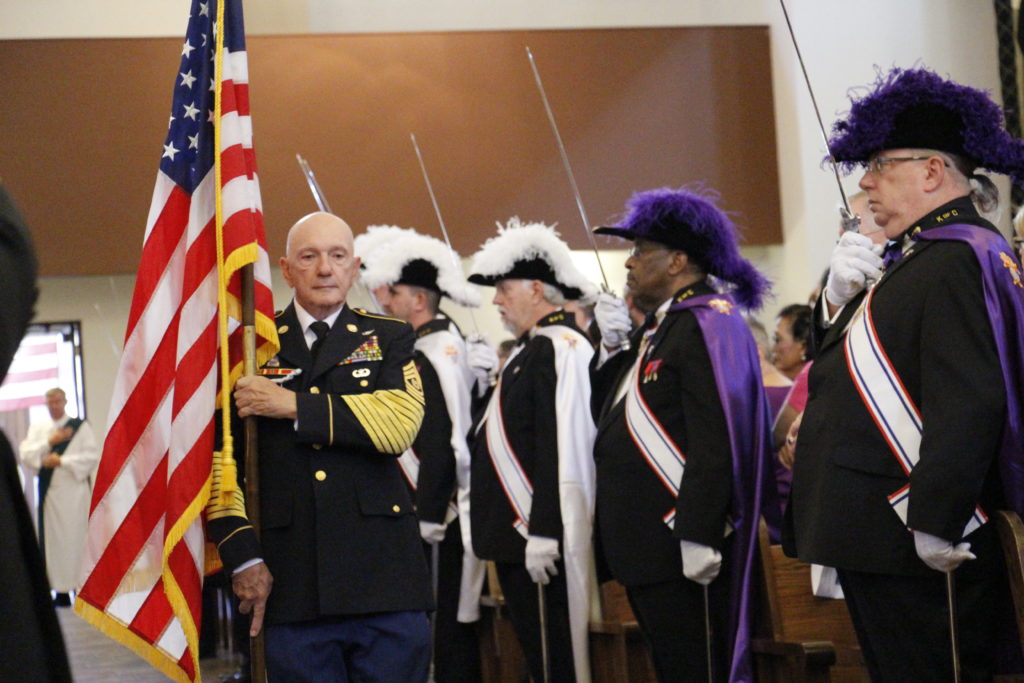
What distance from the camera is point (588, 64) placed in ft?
32.4

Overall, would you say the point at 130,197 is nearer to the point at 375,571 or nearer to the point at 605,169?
the point at 605,169

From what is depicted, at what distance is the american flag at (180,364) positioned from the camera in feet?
9.05

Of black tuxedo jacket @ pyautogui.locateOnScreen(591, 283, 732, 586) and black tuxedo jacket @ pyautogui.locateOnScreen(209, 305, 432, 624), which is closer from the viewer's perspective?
black tuxedo jacket @ pyautogui.locateOnScreen(209, 305, 432, 624)

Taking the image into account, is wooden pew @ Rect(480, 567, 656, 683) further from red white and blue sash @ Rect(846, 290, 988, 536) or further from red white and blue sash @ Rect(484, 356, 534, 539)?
red white and blue sash @ Rect(846, 290, 988, 536)

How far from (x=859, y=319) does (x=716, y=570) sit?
98 cm

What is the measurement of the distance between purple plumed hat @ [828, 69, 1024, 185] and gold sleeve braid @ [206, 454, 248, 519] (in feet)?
5.10

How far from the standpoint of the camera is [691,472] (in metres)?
3.50

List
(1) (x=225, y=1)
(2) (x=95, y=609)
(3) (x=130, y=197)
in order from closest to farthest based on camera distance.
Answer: (2) (x=95, y=609) → (1) (x=225, y=1) → (3) (x=130, y=197)

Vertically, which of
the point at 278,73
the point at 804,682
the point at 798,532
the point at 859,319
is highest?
the point at 278,73

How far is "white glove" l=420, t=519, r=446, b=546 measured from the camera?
5.05 m

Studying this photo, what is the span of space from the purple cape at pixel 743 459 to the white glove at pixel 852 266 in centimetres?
57

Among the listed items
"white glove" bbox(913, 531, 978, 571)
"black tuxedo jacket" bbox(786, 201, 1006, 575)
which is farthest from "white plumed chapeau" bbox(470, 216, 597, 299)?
"white glove" bbox(913, 531, 978, 571)

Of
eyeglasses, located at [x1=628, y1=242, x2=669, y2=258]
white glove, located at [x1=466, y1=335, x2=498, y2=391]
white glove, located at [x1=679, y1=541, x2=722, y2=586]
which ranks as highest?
eyeglasses, located at [x1=628, y1=242, x2=669, y2=258]

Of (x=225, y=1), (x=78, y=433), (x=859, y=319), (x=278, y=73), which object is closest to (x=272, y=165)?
(x=278, y=73)
